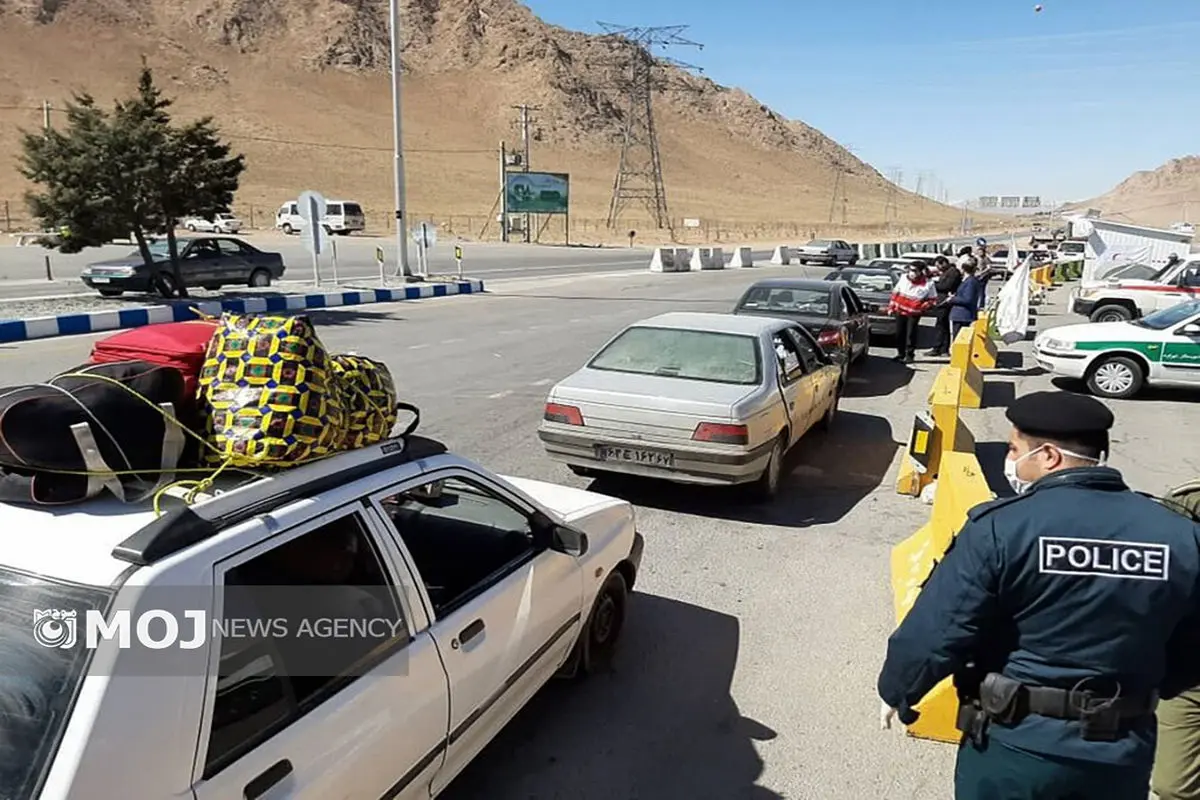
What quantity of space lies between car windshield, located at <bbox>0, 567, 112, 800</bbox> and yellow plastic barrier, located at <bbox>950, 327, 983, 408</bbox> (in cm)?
881

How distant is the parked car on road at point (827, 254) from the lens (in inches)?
1640

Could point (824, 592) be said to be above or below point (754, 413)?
below

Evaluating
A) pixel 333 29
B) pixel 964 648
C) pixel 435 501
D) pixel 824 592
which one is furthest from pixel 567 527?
pixel 333 29

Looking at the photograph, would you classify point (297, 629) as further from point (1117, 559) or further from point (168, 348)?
point (1117, 559)

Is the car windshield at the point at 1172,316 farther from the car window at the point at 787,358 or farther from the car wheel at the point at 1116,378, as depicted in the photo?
the car window at the point at 787,358

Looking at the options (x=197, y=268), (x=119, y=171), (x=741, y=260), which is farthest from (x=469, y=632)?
(x=741, y=260)

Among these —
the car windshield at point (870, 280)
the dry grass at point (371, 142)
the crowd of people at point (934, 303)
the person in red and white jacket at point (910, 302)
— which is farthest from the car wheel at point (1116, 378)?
the dry grass at point (371, 142)

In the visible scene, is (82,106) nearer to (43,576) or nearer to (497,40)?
(43,576)

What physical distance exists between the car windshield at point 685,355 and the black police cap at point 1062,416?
437 centimetres

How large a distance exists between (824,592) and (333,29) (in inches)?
4997

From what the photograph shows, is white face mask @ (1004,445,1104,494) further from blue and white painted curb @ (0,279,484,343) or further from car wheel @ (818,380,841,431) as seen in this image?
blue and white painted curb @ (0,279,484,343)

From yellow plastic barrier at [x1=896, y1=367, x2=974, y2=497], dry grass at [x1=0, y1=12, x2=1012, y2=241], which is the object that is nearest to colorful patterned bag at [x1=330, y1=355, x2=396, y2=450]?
yellow plastic barrier at [x1=896, y1=367, x2=974, y2=497]

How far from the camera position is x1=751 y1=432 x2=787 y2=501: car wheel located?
6801 mm

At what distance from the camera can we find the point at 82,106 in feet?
A: 57.3
